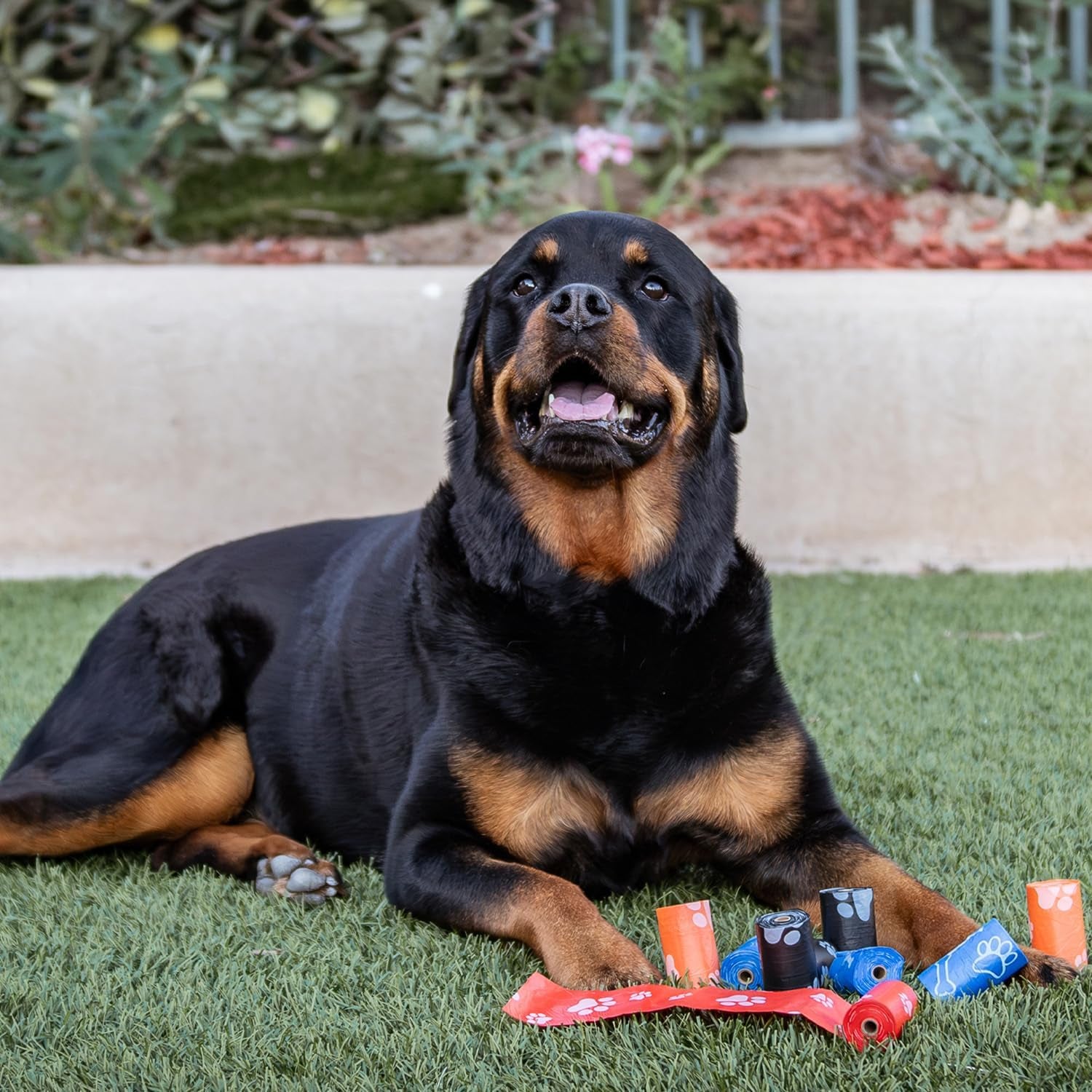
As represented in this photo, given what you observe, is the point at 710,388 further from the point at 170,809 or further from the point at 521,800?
the point at 170,809

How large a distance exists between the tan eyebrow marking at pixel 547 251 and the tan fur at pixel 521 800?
1.06m

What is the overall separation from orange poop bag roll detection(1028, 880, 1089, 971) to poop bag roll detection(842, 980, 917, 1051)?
36 cm

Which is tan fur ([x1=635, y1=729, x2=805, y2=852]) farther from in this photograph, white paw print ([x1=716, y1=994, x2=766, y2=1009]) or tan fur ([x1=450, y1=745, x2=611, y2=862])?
white paw print ([x1=716, y1=994, x2=766, y2=1009])

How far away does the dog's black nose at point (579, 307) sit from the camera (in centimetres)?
281

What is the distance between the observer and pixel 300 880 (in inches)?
115

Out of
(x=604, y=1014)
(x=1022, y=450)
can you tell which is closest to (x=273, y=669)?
(x=604, y=1014)

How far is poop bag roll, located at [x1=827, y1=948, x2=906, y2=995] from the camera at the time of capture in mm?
2236

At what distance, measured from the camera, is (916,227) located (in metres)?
7.24

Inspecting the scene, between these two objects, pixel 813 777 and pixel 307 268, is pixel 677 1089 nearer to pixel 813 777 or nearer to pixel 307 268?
pixel 813 777

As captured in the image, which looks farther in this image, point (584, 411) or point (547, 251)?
point (547, 251)

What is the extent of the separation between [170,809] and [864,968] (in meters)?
1.67

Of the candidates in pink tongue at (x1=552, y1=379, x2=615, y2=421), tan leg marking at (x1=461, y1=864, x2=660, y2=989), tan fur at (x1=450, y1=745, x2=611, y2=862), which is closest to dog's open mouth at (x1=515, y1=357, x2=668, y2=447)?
pink tongue at (x1=552, y1=379, x2=615, y2=421)

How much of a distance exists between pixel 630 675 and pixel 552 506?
0.39m

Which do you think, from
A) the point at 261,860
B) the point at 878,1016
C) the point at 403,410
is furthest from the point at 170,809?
the point at 403,410
